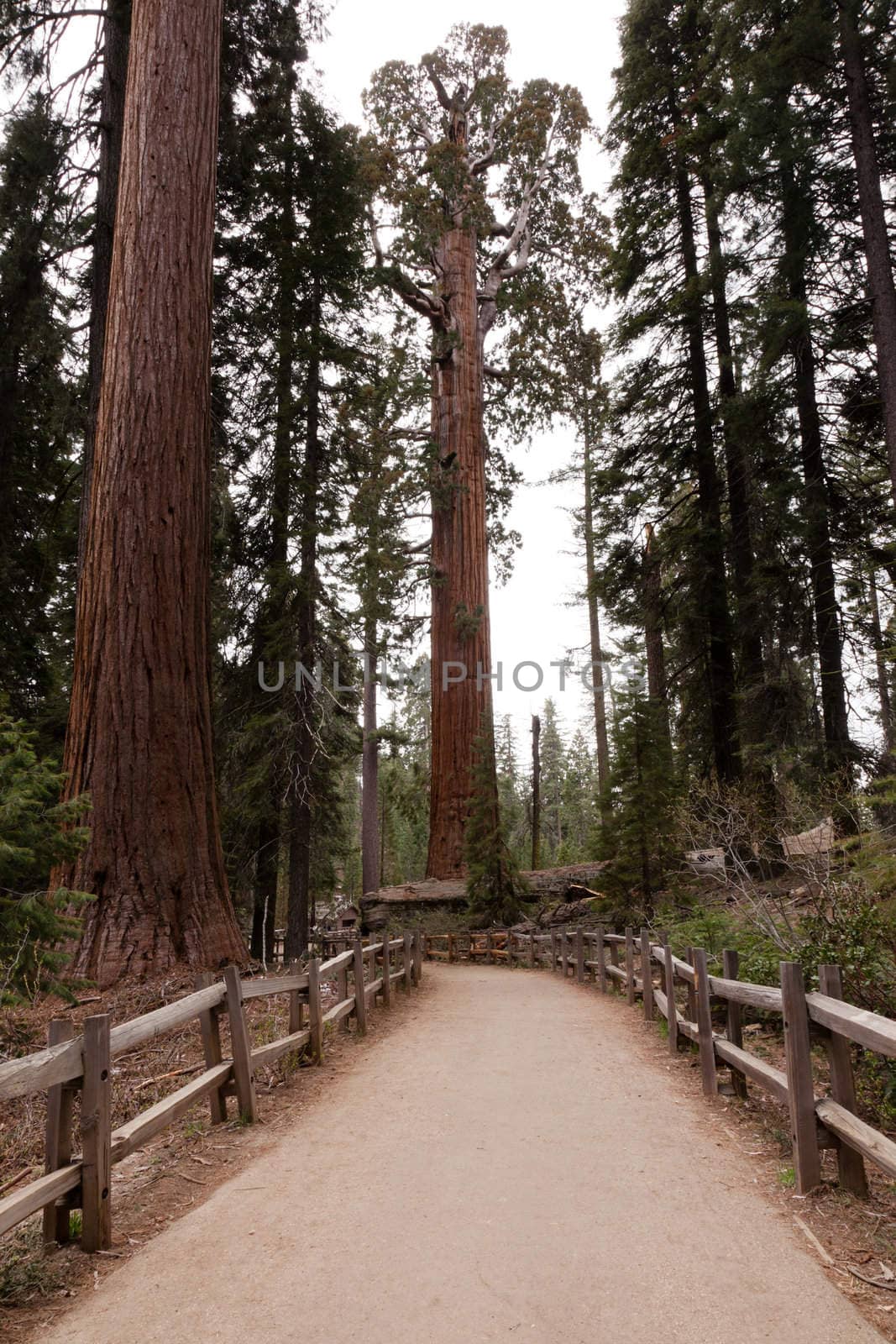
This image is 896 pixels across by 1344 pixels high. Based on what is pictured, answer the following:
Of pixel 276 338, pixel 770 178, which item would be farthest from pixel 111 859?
pixel 770 178

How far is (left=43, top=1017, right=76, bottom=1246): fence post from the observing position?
3350 millimetres

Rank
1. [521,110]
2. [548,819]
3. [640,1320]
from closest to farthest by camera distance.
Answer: [640,1320] < [521,110] < [548,819]

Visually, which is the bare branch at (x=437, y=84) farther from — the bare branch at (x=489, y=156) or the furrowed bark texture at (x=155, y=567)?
the furrowed bark texture at (x=155, y=567)

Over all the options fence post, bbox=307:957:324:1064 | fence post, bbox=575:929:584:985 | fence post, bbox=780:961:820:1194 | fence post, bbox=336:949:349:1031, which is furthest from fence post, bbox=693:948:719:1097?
fence post, bbox=575:929:584:985

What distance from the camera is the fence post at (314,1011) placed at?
661 centimetres

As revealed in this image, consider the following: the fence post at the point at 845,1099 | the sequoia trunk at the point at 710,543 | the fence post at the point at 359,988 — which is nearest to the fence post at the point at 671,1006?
the fence post at the point at 359,988

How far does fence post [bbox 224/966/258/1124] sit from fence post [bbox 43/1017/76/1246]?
1.58 meters

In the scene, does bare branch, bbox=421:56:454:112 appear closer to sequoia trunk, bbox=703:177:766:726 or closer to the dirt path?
sequoia trunk, bbox=703:177:766:726

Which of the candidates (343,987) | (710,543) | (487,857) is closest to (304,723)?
(487,857)

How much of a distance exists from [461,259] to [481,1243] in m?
21.4

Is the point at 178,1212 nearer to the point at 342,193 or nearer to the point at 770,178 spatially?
the point at 770,178

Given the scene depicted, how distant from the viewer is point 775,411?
14.3 meters

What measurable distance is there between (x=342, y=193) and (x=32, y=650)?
33.5ft

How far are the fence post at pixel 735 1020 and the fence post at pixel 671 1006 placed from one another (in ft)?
5.26
